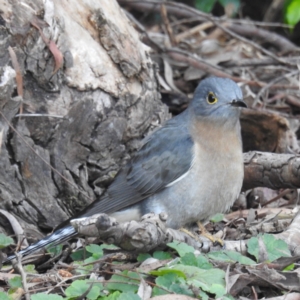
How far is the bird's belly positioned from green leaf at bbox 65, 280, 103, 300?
138 cm

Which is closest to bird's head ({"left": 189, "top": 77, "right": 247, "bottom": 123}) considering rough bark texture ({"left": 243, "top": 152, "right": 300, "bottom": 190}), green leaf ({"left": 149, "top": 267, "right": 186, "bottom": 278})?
rough bark texture ({"left": 243, "top": 152, "right": 300, "bottom": 190})

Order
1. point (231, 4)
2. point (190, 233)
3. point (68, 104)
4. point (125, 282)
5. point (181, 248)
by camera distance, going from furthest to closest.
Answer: point (231, 4) < point (68, 104) < point (190, 233) < point (181, 248) < point (125, 282)

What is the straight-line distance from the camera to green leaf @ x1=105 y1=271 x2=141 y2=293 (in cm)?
432

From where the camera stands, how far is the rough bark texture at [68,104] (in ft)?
17.9

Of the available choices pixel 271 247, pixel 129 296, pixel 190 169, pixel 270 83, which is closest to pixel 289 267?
pixel 271 247

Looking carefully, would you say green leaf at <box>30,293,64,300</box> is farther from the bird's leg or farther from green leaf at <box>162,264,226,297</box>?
the bird's leg

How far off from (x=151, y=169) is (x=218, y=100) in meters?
0.80

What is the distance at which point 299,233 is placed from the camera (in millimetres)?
5160

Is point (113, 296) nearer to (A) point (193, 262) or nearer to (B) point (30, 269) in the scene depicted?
(A) point (193, 262)

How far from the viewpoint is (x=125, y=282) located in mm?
4375

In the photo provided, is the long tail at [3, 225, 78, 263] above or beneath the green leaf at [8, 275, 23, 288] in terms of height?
beneath

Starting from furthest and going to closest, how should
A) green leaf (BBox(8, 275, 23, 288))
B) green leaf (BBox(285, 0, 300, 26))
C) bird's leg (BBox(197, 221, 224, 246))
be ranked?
green leaf (BBox(285, 0, 300, 26)) → bird's leg (BBox(197, 221, 224, 246)) → green leaf (BBox(8, 275, 23, 288))

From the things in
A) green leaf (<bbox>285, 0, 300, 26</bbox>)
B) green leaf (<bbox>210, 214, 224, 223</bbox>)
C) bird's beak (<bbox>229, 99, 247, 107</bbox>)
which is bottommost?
green leaf (<bbox>210, 214, 224, 223</bbox>)

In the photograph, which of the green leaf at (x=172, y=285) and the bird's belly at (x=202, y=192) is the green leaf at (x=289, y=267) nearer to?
the green leaf at (x=172, y=285)
